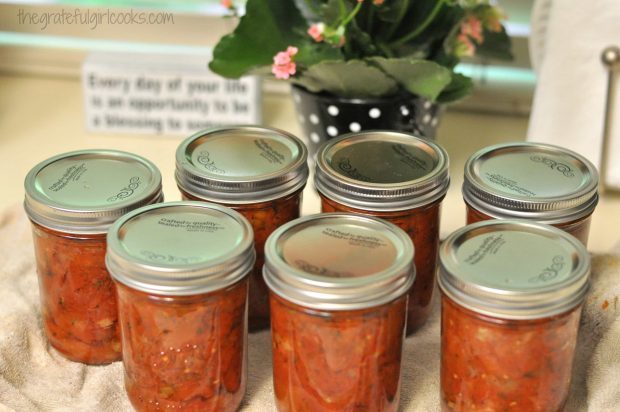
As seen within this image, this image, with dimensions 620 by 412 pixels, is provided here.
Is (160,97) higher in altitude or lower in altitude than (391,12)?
lower

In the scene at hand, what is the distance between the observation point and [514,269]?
776mm

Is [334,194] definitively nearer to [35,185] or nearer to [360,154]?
[360,154]

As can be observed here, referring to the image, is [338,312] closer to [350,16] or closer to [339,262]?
[339,262]

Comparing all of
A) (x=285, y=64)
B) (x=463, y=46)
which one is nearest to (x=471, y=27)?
(x=463, y=46)

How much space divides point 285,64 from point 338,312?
41 cm

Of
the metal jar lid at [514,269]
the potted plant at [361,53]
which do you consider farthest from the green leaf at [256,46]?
the metal jar lid at [514,269]

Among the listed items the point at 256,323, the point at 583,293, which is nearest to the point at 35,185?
the point at 256,323

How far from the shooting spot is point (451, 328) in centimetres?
80

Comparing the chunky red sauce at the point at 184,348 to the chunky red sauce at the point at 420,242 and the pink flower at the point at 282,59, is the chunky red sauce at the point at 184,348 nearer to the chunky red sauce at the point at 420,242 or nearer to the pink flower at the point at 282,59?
the chunky red sauce at the point at 420,242

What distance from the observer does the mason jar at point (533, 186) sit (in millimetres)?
868

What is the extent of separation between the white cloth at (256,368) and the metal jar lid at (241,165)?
163 millimetres

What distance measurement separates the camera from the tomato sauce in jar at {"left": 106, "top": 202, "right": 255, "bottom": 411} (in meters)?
0.77

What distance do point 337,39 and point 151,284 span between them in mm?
412

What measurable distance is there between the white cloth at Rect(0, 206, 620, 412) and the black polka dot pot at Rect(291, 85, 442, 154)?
0.24 metres
